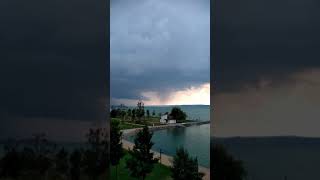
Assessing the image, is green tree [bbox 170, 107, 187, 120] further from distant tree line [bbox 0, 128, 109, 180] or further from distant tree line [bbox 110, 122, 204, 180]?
distant tree line [bbox 0, 128, 109, 180]

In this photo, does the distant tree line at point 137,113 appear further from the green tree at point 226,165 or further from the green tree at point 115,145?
the green tree at point 226,165

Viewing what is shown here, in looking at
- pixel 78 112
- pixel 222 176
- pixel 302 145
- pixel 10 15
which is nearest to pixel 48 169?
pixel 78 112

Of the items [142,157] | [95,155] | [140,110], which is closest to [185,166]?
[142,157]

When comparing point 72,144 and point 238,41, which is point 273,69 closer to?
point 238,41

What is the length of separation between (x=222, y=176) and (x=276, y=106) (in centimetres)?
184

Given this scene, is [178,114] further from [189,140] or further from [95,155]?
[95,155]

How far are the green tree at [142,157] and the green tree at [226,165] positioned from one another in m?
2.72

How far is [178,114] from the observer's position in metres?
10.0

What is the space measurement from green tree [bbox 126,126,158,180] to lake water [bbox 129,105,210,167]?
0.30 metres

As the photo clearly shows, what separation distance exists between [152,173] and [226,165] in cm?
327

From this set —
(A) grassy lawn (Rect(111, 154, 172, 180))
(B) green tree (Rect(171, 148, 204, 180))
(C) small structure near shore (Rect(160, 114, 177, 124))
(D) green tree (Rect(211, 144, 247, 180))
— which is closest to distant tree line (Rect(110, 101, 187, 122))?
(C) small structure near shore (Rect(160, 114, 177, 124))

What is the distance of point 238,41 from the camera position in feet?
25.8

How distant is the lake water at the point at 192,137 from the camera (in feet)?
31.2

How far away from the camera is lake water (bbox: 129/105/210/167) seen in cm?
952
